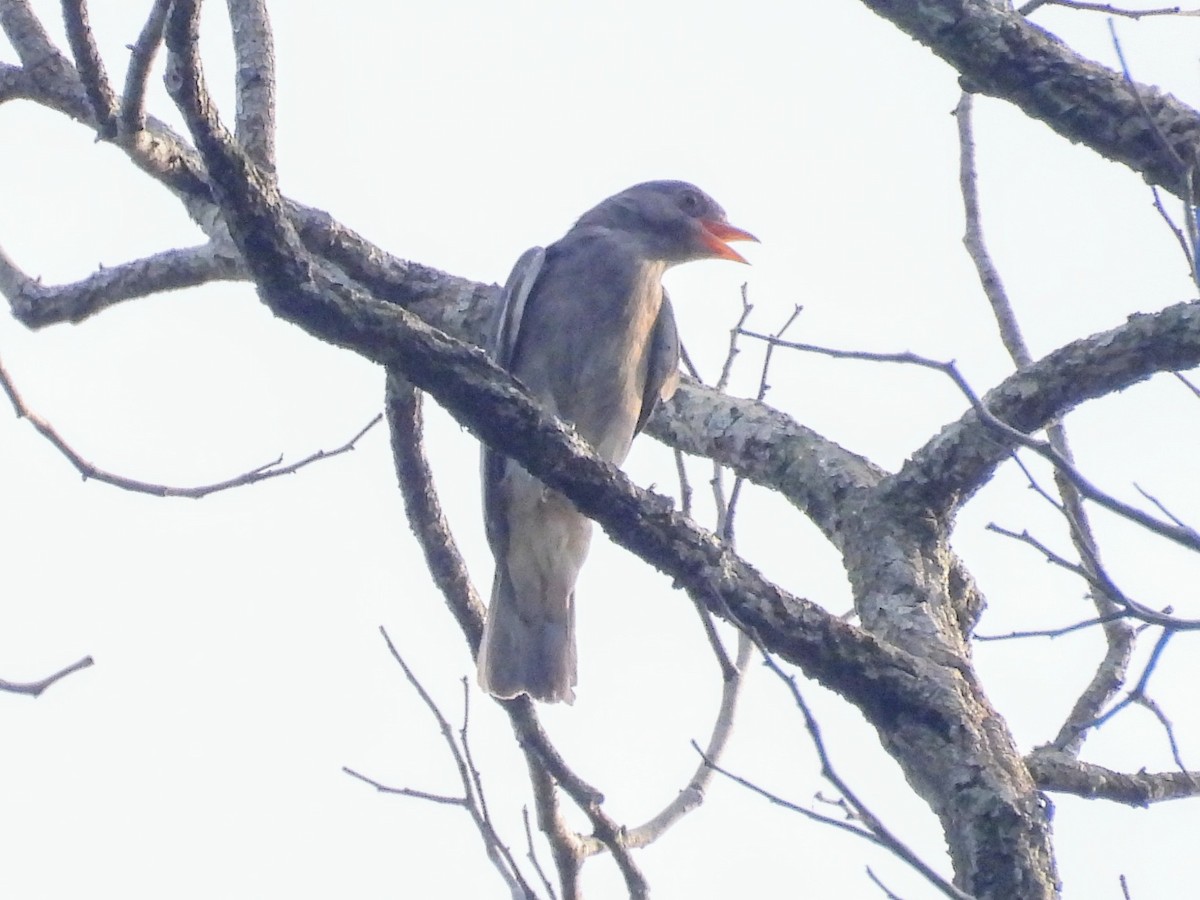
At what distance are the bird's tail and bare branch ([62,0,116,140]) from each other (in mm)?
2051

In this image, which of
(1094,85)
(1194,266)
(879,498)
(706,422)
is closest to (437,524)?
(706,422)

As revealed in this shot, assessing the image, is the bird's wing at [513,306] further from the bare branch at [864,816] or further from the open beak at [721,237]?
the bare branch at [864,816]

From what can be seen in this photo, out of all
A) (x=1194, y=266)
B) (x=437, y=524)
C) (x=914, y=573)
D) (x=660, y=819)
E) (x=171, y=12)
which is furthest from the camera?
(x=437, y=524)

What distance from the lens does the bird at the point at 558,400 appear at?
18.3ft

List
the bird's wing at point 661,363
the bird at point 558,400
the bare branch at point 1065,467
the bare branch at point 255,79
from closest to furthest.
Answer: the bare branch at point 1065,467 < the bare branch at point 255,79 < the bird's wing at point 661,363 < the bird at point 558,400

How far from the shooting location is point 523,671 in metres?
5.38

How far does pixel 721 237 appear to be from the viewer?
261 inches

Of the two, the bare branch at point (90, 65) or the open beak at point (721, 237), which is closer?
the bare branch at point (90, 65)

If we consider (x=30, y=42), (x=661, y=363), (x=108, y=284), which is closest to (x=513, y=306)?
(x=661, y=363)

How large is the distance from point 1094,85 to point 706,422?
1.63 metres

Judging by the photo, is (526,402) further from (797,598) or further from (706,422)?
(706,422)

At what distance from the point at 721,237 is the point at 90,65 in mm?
3513

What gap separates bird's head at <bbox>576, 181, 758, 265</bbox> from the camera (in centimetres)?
647

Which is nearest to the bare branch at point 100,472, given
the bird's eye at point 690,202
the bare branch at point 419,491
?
the bare branch at point 419,491
